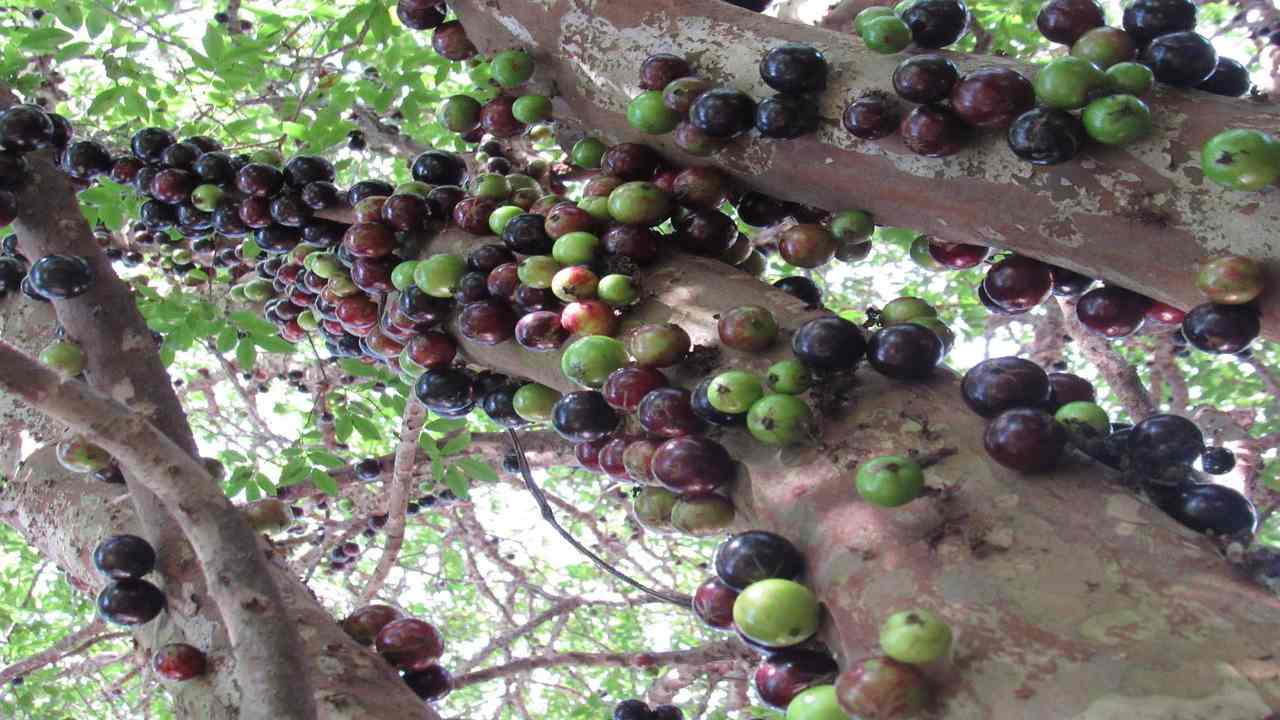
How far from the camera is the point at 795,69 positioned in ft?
7.09

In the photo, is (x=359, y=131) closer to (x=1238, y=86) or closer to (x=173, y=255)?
(x=173, y=255)

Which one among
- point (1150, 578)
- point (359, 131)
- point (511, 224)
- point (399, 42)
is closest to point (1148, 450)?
point (1150, 578)

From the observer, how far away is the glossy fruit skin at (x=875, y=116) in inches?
82.8

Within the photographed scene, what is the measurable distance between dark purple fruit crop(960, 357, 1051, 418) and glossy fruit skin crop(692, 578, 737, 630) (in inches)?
21.1

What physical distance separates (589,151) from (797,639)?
1585 mm

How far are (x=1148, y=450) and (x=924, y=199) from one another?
0.75 metres

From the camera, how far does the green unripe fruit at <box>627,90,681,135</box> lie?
2.38 metres

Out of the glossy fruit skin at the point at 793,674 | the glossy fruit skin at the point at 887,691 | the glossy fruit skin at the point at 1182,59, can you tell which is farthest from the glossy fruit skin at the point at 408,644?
the glossy fruit skin at the point at 1182,59

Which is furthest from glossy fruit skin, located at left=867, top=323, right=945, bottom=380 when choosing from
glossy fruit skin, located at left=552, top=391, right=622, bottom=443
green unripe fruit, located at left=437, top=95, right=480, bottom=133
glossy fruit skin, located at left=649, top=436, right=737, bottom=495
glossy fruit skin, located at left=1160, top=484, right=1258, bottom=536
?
green unripe fruit, located at left=437, top=95, right=480, bottom=133

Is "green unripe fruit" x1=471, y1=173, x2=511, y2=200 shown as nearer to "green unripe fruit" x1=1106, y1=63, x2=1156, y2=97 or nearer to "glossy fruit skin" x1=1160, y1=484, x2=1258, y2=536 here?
"green unripe fruit" x1=1106, y1=63, x2=1156, y2=97

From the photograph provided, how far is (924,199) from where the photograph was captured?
2145mm

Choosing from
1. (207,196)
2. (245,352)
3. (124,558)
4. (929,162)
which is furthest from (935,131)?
(245,352)

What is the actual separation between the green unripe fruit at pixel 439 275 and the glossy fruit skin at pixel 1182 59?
1.58m

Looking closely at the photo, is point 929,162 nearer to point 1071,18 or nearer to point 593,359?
point 1071,18
